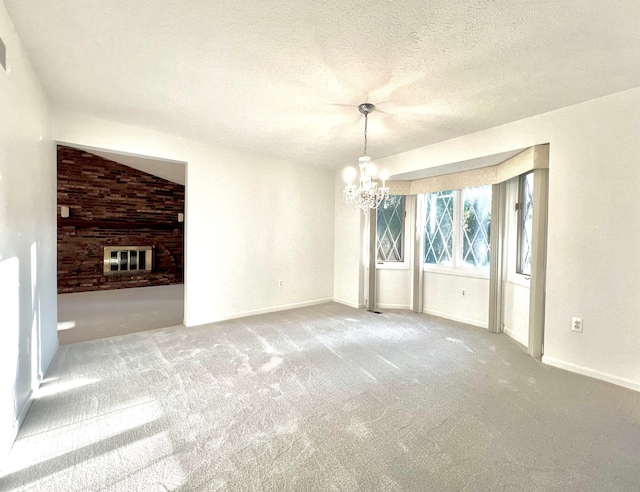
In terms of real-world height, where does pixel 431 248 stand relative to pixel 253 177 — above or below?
below

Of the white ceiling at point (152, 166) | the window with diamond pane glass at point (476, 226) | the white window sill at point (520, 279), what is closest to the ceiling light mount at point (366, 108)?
the window with diamond pane glass at point (476, 226)

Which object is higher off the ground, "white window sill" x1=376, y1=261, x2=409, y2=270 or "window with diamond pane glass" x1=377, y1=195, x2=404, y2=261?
"window with diamond pane glass" x1=377, y1=195, x2=404, y2=261

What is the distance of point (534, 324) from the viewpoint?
308cm

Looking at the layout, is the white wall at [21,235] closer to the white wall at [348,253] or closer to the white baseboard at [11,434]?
the white baseboard at [11,434]

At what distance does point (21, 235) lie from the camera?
2.06m

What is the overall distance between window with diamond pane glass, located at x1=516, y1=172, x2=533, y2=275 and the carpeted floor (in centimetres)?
115

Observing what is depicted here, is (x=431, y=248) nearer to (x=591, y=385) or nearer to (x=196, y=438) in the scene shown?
(x=591, y=385)

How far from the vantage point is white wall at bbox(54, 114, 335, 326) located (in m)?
3.70

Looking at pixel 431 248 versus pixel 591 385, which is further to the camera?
pixel 431 248

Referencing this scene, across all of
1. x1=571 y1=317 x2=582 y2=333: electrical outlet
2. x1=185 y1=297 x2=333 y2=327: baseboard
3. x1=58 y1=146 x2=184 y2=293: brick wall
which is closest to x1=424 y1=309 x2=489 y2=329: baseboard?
x1=571 y1=317 x2=582 y2=333: electrical outlet

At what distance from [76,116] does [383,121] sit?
127 inches

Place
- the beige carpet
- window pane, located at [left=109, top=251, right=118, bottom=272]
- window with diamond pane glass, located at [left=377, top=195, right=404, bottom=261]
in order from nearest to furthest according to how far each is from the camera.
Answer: the beige carpet, window with diamond pane glass, located at [left=377, top=195, right=404, bottom=261], window pane, located at [left=109, top=251, right=118, bottom=272]

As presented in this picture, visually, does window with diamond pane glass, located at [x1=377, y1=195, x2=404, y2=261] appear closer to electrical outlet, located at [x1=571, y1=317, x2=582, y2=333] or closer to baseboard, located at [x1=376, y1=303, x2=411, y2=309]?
baseboard, located at [x1=376, y1=303, x2=411, y2=309]

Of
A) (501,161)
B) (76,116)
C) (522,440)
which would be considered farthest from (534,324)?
(76,116)
